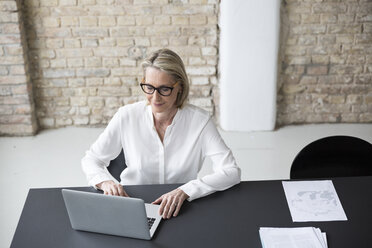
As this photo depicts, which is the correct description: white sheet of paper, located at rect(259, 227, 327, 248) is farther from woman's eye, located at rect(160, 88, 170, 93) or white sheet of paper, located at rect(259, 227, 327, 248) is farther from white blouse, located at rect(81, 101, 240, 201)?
woman's eye, located at rect(160, 88, 170, 93)

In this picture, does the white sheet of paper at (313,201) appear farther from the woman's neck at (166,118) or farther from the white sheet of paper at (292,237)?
the woman's neck at (166,118)

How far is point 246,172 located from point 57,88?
80.1 inches

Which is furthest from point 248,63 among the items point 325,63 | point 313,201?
point 313,201

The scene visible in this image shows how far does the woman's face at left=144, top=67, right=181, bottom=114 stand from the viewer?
7.86ft

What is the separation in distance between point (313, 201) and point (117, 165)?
1.09 m

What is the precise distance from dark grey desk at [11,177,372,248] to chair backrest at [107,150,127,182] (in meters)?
0.36

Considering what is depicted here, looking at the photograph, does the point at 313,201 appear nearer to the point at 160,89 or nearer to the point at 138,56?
the point at 160,89

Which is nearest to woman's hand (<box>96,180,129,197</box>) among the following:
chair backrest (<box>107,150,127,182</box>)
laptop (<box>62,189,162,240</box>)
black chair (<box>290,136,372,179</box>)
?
laptop (<box>62,189,162,240</box>)

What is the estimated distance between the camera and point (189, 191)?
227 centimetres

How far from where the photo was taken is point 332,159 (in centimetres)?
271

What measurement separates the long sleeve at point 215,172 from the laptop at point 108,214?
0.97 ft

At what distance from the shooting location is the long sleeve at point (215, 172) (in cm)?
229

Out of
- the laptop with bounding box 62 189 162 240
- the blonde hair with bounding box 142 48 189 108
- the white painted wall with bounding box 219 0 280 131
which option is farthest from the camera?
the white painted wall with bounding box 219 0 280 131

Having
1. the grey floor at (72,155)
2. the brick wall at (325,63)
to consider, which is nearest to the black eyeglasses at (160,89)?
the grey floor at (72,155)
